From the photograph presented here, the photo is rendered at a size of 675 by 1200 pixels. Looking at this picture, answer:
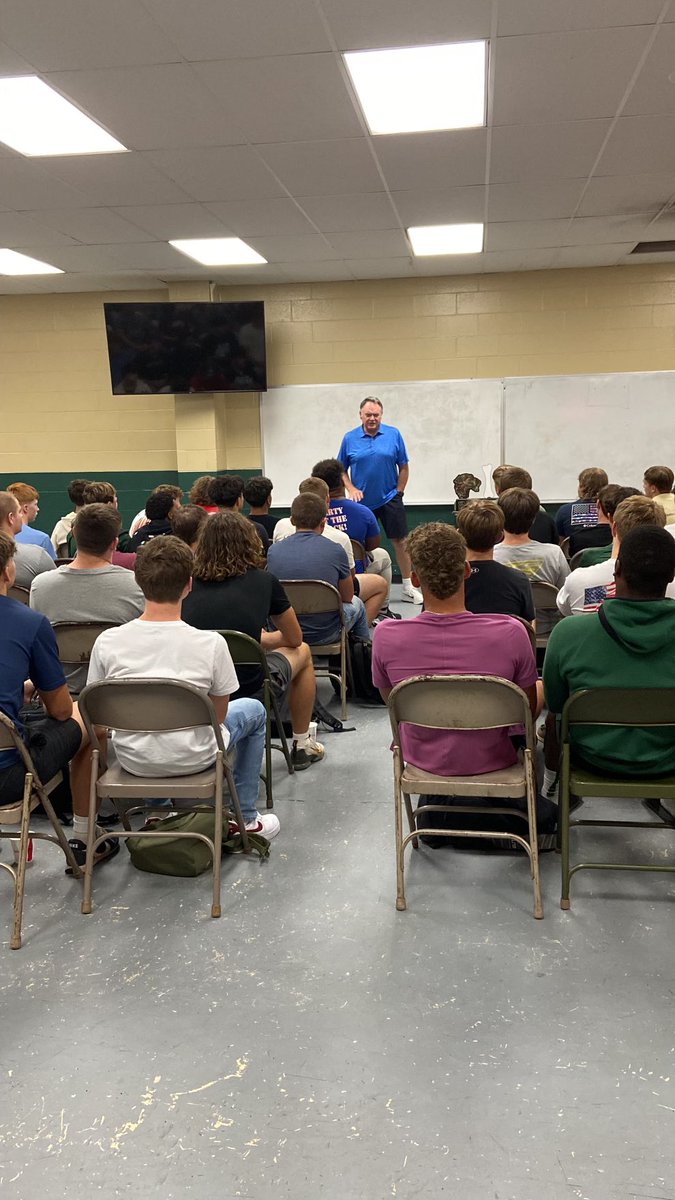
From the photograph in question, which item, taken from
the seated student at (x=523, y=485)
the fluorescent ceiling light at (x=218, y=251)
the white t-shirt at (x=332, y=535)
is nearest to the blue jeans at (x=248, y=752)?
the white t-shirt at (x=332, y=535)

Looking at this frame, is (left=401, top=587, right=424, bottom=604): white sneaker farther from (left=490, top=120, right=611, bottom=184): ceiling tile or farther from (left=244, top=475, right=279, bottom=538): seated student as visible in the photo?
(left=490, top=120, right=611, bottom=184): ceiling tile

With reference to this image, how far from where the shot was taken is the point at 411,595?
22.8 feet

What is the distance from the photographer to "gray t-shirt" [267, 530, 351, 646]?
12.8 ft

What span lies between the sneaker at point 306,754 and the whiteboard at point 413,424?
4817mm

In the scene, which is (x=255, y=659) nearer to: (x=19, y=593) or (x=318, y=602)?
(x=318, y=602)

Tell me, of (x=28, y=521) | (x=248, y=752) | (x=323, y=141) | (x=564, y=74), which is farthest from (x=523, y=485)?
(x=28, y=521)

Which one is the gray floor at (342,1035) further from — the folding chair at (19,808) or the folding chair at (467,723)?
the folding chair at (467,723)

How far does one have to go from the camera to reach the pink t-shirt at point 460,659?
7.85ft

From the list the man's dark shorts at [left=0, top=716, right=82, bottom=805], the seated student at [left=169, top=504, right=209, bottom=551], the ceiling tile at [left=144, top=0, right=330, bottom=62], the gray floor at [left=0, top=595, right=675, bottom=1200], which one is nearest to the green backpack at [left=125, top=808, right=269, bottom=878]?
the gray floor at [left=0, top=595, right=675, bottom=1200]

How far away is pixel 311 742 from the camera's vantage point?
359 cm

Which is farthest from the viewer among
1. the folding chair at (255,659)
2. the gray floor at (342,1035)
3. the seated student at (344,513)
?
the seated student at (344,513)

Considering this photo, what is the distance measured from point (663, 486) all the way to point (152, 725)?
3.52m

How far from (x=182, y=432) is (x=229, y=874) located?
20.0 feet

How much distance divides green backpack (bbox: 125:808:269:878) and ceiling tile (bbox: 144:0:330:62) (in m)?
2.86
